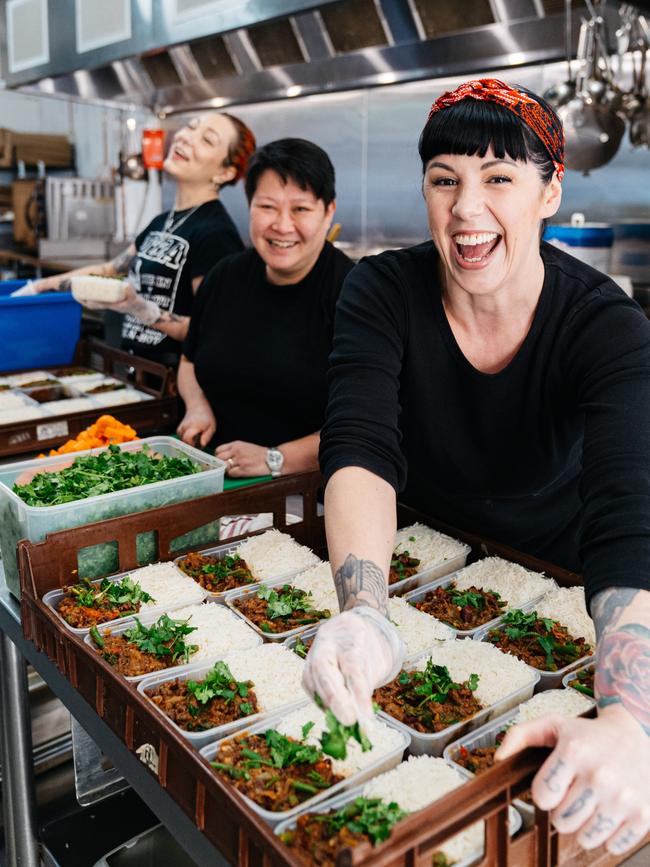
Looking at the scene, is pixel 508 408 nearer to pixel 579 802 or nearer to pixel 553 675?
pixel 553 675

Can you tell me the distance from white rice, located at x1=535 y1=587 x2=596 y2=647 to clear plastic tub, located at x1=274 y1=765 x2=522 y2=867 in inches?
17.1

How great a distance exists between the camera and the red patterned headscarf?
4.27 feet

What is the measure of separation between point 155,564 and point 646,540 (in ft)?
3.07

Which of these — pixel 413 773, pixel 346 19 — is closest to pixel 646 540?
pixel 413 773

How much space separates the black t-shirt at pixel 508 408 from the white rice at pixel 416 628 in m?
0.23

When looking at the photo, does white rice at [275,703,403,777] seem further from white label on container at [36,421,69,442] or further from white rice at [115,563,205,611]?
white label on container at [36,421,69,442]

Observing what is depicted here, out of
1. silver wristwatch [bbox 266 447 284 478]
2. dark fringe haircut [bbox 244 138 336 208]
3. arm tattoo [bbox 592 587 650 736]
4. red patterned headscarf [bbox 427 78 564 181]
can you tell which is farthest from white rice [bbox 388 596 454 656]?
dark fringe haircut [bbox 244 138 336 208]

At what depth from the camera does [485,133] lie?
1.30 meters

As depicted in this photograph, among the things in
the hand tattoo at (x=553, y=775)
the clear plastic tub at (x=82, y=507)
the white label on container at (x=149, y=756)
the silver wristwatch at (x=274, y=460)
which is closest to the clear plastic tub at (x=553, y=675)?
the hand tattoo at (x=553, y=775)

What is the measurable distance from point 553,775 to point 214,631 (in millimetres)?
719

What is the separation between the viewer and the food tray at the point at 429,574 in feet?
5.10

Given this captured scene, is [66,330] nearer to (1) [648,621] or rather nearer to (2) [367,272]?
(2) [367,272]

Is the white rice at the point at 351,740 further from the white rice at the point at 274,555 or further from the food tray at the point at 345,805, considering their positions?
the white rice at the point at 274,555

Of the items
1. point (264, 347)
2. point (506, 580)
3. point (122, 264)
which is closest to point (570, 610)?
point (506, 580)
